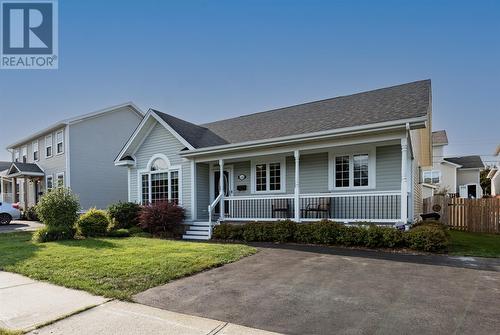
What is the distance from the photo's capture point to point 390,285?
546 centimetres

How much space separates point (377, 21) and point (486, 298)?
11.1m

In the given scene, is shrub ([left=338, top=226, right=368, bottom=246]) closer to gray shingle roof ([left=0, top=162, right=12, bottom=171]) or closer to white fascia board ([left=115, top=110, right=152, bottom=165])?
white fascia board ([left=115, top=110, right=152, bottom=165])

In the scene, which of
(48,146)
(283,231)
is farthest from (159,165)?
(48,146)

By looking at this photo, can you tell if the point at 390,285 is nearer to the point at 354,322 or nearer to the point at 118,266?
the point at 354,322

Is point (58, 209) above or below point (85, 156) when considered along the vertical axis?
below

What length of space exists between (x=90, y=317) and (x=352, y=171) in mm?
9798

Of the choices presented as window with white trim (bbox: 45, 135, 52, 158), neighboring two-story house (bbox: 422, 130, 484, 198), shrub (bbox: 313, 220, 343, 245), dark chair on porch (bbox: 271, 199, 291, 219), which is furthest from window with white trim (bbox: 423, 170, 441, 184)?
window with white trim (bbox: 45, 135, 52, 158)

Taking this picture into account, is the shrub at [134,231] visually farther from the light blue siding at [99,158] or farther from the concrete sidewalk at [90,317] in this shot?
the light blue siding at [99,158]

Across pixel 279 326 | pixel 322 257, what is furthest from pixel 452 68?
pixel 279 326

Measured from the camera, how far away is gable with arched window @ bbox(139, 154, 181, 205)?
14.8 m

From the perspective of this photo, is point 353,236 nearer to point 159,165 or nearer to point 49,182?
point 159,165

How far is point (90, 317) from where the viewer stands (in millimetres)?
4242

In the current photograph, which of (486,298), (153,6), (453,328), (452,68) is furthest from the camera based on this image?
(452,68)

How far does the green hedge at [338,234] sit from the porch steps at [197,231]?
0.87 m
